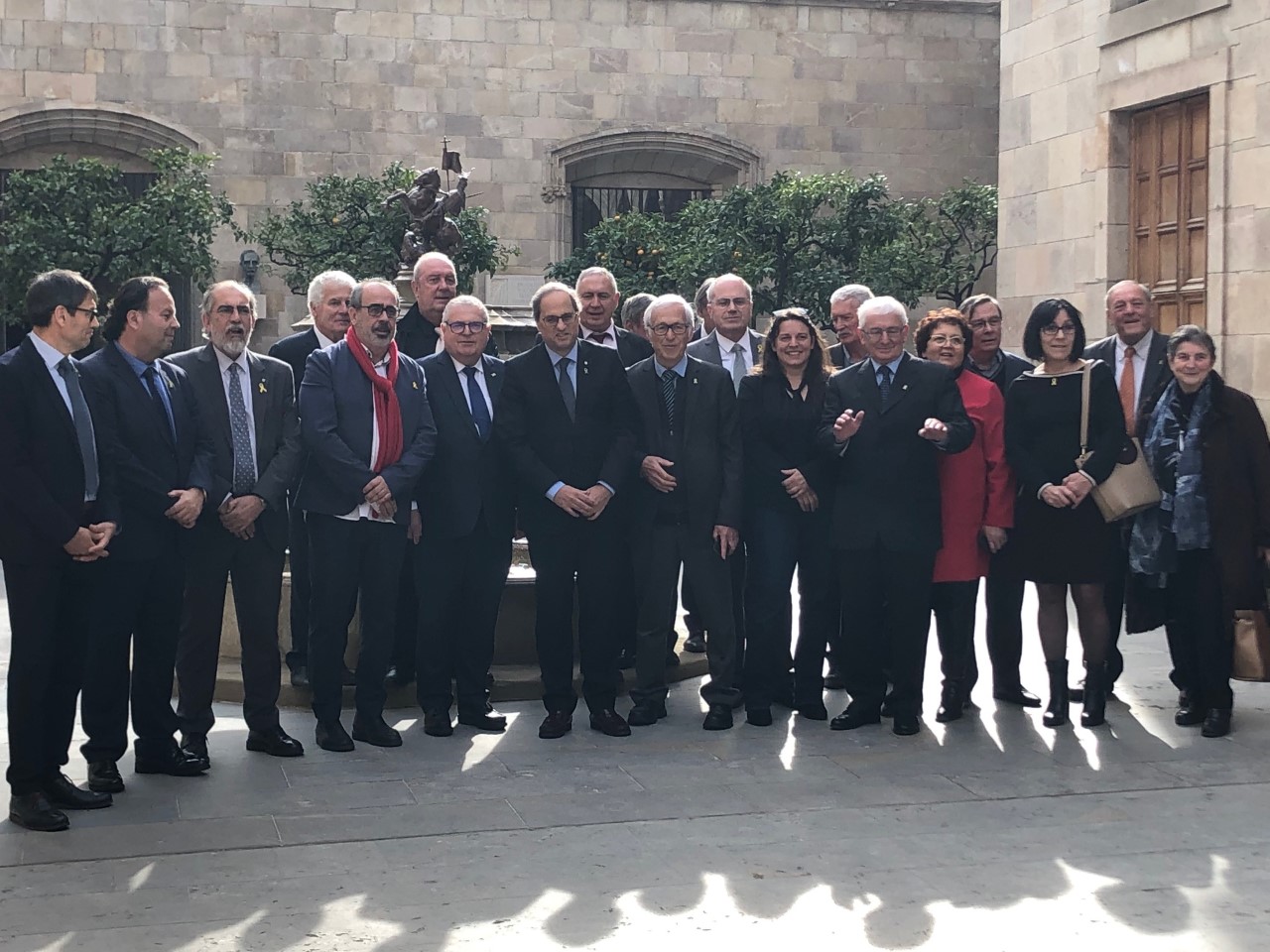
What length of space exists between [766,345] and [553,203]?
51.3 feet

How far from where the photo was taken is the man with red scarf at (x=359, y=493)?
6723mm

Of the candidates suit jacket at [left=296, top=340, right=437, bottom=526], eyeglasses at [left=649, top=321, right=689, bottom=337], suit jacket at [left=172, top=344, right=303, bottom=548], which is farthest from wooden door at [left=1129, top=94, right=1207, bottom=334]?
suit jacket at [left=172, top=344, right=303, bottom=548]

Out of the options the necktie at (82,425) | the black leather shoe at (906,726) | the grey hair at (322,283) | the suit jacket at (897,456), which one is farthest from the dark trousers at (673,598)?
the necktie at (82,425)

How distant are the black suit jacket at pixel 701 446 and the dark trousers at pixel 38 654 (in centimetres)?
248

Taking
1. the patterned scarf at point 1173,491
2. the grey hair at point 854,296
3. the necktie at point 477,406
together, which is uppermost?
the grey hair at point 854,296

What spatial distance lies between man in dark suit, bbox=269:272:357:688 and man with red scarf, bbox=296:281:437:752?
2.80ft

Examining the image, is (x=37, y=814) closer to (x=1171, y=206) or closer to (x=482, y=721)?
(x=482, y=721)

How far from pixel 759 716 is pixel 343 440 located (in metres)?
2.19

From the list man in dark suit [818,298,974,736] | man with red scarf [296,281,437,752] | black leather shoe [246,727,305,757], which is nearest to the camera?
black leather shoe [246,727,305,757]

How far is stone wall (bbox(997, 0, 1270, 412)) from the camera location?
11.0m

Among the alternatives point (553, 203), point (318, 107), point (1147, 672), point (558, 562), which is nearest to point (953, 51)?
point (553, 203)

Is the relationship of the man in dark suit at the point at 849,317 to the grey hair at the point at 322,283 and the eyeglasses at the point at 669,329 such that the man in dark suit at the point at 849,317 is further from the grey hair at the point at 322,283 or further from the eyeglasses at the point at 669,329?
the grey hair at the point at 322,283

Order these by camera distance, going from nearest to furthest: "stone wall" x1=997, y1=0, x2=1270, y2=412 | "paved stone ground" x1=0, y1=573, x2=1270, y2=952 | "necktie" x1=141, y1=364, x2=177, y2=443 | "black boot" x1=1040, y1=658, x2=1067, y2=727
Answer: "paved stone ground" x1=0, y1=573, x2=1270, y2=952
"necktie" x1=141, y1=364, x2=177, y2=443
"black boot" x1=1040, y1=658, x2=1067, y2=727
"stone wall" x1=997, y1=0, x2=1270, y2=412

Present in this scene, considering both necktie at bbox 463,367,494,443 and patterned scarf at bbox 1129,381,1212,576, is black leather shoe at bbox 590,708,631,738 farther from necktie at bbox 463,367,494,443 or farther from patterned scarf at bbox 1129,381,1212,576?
patterned scarf at bbox 1129,381,1212,576
